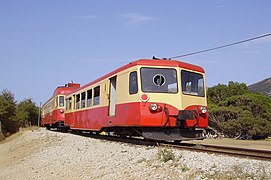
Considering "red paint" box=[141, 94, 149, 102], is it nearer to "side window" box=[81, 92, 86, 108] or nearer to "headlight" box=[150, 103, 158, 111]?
"headlight" box=[150, 103, 158, 111]

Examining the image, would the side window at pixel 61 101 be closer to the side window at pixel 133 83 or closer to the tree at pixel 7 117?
the side window at pixel 133 83

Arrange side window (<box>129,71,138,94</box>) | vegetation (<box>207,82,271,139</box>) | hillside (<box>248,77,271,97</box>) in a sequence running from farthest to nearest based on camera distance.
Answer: hillside (<box>248,77,271,97</box>), vegetation (<box>207,82,271,139</box>), side window (<box>129,71,138,94</box>)

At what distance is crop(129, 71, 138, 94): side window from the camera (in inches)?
466

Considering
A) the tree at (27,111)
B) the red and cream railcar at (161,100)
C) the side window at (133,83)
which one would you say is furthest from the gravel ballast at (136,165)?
the tree at (27,111)

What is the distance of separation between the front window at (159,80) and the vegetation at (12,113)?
4016 centimetres

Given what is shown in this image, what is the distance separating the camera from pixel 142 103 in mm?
11328

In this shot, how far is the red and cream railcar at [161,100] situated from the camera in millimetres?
11328

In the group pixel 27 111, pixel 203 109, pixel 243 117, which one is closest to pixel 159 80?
pixel 203 109

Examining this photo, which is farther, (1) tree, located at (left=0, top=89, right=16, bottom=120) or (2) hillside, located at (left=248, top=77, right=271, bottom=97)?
(2) hillside, located at (left=248, top=77, right=271, bottom=97)

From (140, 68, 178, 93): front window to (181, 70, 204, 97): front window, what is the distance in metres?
0.39

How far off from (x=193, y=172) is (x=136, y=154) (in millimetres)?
3107

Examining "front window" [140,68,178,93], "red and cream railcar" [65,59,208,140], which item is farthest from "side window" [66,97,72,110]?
"front window" [140,68,178,93]

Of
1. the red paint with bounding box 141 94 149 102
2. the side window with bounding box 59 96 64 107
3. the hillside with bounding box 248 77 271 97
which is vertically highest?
the hillside with bounding box 248 77 271 97

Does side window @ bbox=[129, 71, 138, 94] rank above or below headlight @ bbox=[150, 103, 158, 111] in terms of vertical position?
above
